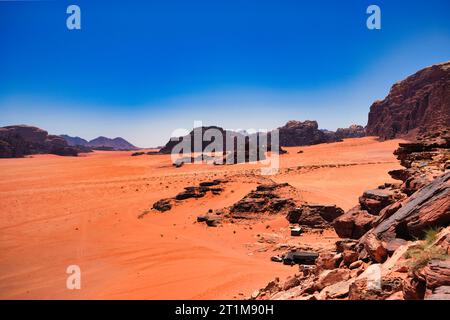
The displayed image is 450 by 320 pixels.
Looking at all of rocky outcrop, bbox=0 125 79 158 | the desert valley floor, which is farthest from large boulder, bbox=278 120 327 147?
rocky outcrop, bbox=0 125 79 158

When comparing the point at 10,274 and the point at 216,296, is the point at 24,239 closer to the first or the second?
the point at 10,274

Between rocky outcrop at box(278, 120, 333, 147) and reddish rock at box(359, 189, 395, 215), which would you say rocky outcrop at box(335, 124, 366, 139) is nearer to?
rocky outcrop at box(278, 120, 333, 147)

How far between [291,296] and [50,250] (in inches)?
479

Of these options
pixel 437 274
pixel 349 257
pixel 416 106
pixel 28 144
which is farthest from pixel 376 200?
pixel 28 144

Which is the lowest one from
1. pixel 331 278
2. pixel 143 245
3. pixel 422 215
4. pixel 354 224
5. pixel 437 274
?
pixel 143 245

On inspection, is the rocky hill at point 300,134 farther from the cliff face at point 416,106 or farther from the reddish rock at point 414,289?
the reddish rock at point 414,289

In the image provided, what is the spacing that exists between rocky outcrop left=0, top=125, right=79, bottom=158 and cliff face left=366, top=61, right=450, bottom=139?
300 feet

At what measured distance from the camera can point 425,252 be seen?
16.0ft

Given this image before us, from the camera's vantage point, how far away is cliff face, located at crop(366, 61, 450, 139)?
54394mm

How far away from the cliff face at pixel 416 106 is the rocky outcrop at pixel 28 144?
300 feet

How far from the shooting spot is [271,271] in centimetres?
977

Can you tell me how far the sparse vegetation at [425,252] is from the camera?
15.2 feet

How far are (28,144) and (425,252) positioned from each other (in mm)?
108997

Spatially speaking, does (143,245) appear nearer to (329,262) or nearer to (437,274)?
(329,262)
